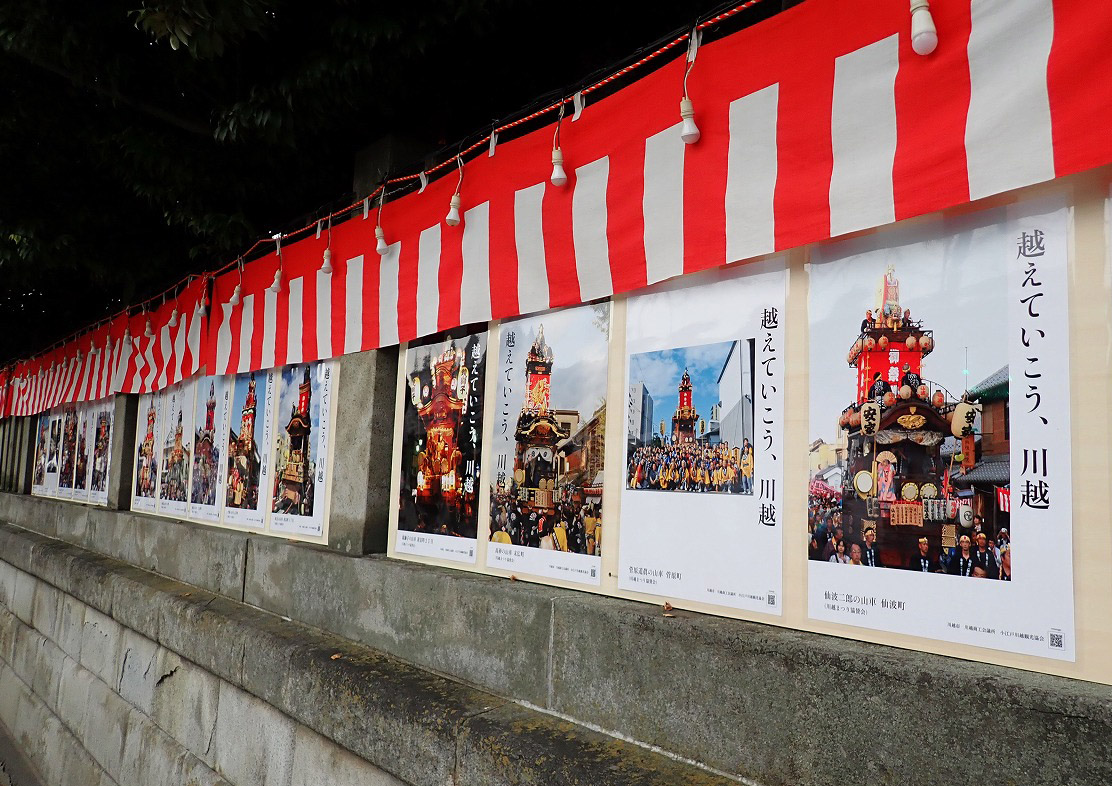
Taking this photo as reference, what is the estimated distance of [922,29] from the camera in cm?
186

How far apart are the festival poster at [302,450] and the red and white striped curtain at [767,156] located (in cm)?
105

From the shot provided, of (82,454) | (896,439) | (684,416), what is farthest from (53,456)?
(896,439)

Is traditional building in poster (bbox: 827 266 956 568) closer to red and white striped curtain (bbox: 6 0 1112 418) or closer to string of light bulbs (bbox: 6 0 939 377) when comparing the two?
red and white striped curtain (bbox: 6 0 1112 418)

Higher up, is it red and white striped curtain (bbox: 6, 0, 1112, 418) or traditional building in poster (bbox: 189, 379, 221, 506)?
red and white striped curtain (bbox: 6, 0, 1112, 418)

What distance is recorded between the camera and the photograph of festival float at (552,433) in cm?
297

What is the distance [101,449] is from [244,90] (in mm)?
6103

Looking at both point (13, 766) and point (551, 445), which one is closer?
point (551, 445)

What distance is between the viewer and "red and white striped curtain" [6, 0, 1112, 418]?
1.74 meters

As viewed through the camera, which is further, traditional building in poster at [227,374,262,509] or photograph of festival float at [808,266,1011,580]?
traditional building in poster at [227,374,262,509]

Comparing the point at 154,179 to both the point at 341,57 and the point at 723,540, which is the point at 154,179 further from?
the point at 723,540

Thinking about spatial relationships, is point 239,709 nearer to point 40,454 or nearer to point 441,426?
point 441,426

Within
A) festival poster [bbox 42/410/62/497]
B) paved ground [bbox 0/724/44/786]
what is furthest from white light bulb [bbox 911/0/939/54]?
festival poster [bbox 42/410/62/497]

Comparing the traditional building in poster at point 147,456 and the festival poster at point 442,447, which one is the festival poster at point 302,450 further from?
the traditional building in poster at point 147,456

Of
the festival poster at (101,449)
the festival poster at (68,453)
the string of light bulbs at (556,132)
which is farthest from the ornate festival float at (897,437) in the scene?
the festival poster at (68,453)
